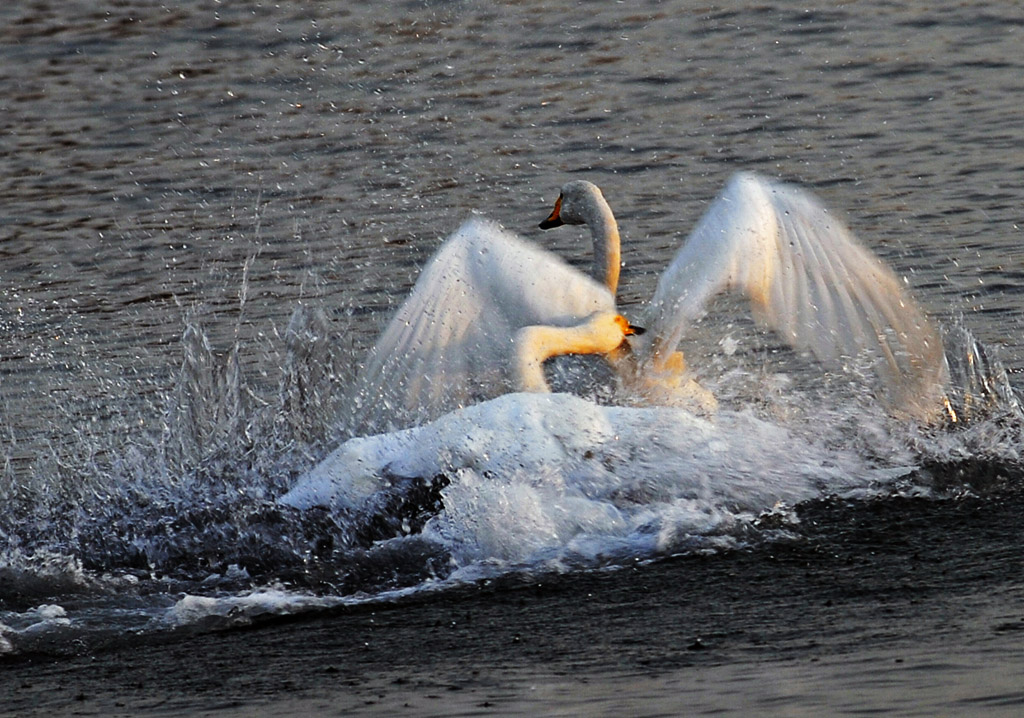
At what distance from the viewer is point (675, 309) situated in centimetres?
726

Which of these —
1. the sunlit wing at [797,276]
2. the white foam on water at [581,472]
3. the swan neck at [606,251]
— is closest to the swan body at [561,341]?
the white foam on water at [581,472]

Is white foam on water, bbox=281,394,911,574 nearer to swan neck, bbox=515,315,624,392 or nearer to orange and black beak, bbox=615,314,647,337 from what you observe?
swan neck, bbox=515,315,624,392

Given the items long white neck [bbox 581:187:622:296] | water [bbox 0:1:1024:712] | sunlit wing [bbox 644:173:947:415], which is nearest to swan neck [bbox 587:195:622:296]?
long white neck [bbox 581:187:622:296]

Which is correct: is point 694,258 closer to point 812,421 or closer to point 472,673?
point 812,421

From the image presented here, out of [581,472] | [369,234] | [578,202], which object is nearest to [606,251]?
[578,202]

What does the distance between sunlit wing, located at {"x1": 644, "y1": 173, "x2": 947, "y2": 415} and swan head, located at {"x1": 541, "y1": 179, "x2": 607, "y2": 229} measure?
3.96 feet

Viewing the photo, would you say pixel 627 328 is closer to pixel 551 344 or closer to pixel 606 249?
pixel 551 344

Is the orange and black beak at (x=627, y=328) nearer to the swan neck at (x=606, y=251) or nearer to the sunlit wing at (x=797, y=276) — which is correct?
the sunlit wing at (x=797, y=276)

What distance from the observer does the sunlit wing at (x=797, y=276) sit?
706 cm

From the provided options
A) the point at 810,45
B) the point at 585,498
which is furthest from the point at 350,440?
the point at 810,45

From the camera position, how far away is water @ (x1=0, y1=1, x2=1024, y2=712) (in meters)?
6.48

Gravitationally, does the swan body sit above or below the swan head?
below

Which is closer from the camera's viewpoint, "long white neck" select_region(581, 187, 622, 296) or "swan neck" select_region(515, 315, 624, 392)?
"swan neck" select_region(515, 315, 624, 392)

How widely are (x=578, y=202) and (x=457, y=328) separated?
5.26ft
